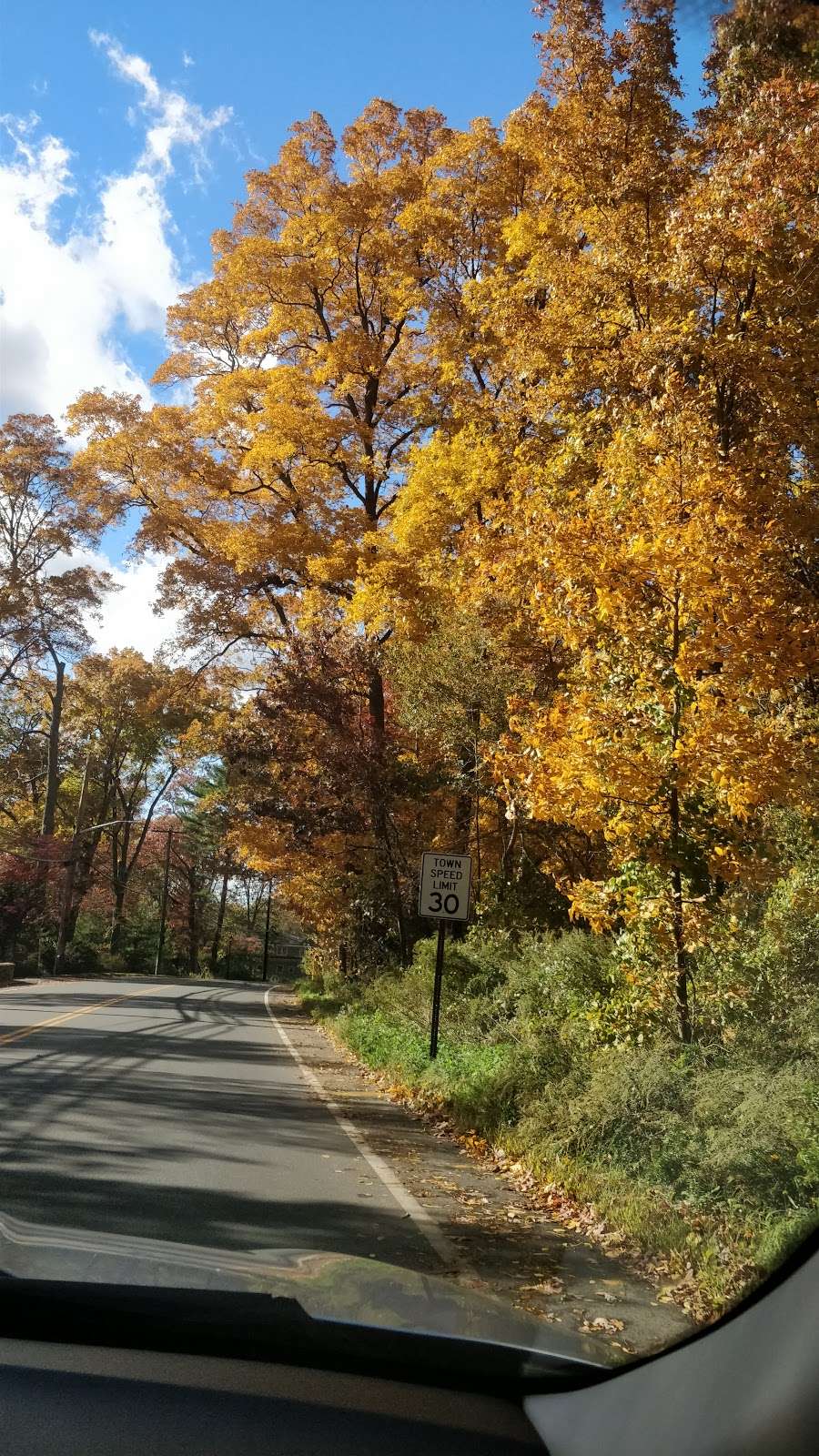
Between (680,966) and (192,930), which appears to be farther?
(192,930)

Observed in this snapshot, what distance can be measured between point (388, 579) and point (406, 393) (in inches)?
283

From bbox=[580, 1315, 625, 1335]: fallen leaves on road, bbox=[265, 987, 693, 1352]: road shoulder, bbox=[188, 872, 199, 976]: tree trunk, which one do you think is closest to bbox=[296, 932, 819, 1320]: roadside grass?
bbox=[265, 987, 693, 1352]: road shoulder

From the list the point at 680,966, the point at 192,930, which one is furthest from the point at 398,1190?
the point at 192,930

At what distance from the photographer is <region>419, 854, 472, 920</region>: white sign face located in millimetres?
13664

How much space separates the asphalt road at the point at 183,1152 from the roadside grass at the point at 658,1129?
130 cm

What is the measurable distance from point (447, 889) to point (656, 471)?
6772mm

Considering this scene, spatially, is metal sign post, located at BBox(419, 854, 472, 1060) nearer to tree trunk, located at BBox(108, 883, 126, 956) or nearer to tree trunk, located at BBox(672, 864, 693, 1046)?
tree trunk, located at BBox(672, 864, 693, 1046)

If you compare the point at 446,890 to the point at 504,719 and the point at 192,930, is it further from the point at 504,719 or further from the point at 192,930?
the point at 192,930

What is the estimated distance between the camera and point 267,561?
2227 centimetres

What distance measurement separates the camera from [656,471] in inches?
339

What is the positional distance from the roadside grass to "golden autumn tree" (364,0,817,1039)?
3.48 feet

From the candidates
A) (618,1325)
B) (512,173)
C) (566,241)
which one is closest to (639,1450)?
(618,1325)

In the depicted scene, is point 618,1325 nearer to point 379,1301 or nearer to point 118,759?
point 379,1301

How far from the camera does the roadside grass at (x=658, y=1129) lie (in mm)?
5440
